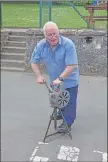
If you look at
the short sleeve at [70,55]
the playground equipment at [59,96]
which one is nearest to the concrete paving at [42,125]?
the playground equipment at [59,96]

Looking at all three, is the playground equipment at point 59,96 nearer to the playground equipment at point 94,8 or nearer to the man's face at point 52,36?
the man's face at point 52,36

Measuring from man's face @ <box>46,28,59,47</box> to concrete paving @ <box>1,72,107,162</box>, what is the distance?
1.49 m

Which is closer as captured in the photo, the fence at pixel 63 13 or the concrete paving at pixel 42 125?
the concrete paving at pixel 42 125

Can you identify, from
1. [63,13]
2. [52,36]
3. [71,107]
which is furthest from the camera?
[63,13]

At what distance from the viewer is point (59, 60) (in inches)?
201

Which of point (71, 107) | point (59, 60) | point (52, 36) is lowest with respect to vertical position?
point (71, 107)

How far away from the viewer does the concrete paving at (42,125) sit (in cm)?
489

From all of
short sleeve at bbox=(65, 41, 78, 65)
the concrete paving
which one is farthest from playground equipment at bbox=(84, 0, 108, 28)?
short sleeve at bbox=(65, 41, 78, 65)

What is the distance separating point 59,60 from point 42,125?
1303 millimetres

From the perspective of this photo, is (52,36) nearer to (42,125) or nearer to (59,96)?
(59,96)

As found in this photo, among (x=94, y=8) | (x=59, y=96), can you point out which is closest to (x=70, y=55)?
(x=59, y=96)

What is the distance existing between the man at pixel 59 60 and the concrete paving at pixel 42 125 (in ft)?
1.29

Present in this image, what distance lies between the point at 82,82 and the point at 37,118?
240cm

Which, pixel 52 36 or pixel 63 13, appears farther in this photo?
pixel 63 13
